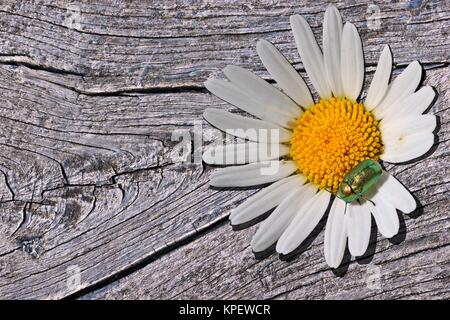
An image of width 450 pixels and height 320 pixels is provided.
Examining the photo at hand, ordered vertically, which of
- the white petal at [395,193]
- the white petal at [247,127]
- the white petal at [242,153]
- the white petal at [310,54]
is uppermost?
the white petal at [310,54]

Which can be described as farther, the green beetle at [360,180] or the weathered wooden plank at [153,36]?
the weathered wooden plank at [153,36]

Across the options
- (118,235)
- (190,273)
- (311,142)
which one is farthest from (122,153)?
(311,142)

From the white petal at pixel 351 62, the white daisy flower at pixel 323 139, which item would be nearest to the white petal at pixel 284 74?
the white daisy flower at pixel 323 139

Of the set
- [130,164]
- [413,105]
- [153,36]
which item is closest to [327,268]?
[413,105]

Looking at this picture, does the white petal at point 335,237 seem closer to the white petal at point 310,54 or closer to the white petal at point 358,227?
the white petal at point 358,227

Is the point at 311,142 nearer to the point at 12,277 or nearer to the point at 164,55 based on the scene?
the point at 164,55

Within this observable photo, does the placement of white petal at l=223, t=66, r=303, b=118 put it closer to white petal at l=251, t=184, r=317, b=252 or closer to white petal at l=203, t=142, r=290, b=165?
white petal at l=203, t=142, r=290, b=165
